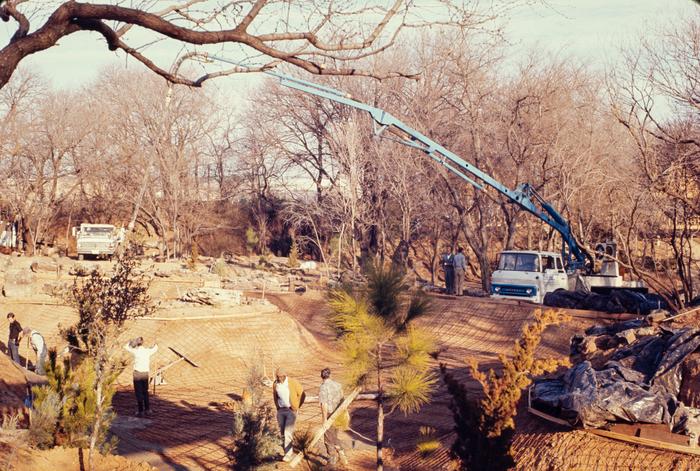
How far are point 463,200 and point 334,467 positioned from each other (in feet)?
94.4

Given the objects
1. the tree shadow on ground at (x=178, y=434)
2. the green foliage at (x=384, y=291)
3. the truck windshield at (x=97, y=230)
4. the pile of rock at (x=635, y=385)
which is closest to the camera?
the green foliage at (x=384, y=291)

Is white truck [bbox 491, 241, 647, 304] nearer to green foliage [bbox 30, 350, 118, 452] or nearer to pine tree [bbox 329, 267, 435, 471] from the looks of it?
pine tree [bbox 329, 267, 435, 471]

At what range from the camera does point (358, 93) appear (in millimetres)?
47688

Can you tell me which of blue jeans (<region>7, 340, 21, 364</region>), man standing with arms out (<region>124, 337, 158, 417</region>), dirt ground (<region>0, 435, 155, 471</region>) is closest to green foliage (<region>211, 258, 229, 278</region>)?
blue jeans (<region>7, 340, 21, 364</region>)

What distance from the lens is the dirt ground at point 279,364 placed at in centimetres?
1187

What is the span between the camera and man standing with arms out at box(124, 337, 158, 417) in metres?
15.8

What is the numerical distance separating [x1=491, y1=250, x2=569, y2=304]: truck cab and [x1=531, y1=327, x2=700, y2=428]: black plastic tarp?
13.4 m

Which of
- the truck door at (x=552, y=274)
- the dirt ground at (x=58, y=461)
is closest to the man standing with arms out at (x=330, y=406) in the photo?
the dirt ground at (x=58, y=461)

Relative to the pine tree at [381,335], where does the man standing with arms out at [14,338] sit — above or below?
below

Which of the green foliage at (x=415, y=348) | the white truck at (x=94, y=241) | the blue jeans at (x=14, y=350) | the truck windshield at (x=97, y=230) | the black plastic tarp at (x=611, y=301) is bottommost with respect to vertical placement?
the blue jeans at (x=14, y=350)

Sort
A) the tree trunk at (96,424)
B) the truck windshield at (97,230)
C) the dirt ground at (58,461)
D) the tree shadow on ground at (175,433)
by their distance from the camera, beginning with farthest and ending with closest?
the truck windshield at (97,230) < the tree shadow on ground at (175,433) < the tree trunk at (96,424) < the dirt ground at (58,461)

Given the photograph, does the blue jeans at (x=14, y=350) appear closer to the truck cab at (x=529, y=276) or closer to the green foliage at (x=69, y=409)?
the green foliage at (x=69, y=409)

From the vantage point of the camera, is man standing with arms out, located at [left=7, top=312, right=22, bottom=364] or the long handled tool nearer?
man standing with arms out, located at [left=7, top=312, right=22, bottom=364]

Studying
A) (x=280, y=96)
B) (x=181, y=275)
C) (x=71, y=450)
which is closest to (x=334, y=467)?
(x=71, y=450)
